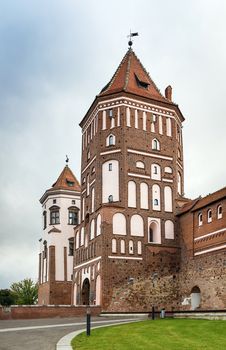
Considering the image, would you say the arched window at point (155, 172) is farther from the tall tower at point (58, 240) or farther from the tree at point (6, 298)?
the tree at point (6, 298)

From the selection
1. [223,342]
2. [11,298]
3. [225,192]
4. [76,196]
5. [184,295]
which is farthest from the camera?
[11,298]

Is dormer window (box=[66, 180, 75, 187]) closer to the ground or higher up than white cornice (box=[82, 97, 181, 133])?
closer to the ground

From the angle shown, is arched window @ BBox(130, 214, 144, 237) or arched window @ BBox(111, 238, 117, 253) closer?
arched window @ BBox(111, 238, 117, 253)

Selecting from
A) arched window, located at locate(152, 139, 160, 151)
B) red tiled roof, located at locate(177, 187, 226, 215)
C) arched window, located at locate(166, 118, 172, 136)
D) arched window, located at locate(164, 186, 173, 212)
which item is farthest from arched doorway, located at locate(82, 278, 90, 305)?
arched window, located at locate(166, 118, 172, 136)

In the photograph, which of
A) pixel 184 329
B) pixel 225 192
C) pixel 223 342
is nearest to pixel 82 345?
pixel 223 342

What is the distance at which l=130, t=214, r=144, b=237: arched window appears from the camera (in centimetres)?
3984

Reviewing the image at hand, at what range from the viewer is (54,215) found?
178ft

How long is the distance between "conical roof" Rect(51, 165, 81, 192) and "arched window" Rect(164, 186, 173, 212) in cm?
1583

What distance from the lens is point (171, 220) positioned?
41.5 metres

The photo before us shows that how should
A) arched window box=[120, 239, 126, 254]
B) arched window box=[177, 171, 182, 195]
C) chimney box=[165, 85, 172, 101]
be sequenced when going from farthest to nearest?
chimney box=[165, 85, 172, 101], arched window box=[177, 171, 182, 195], arched window box=[120, 239, 126, 254]

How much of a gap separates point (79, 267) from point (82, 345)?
2957 centimetres

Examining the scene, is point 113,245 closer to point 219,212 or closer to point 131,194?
point 131,194

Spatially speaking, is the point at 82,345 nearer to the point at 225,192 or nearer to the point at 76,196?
the point at 225,192

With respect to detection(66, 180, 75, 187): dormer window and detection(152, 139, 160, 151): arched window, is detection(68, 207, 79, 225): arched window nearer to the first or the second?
detection(66, 180, 75, 187): dormer window
